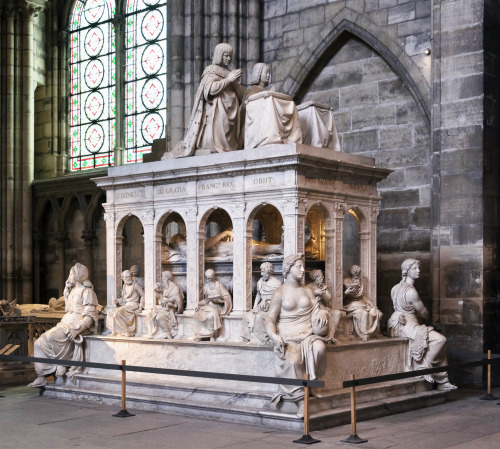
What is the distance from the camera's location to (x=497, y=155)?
13695 mm

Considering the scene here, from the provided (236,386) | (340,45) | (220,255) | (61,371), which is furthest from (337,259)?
(340,45)

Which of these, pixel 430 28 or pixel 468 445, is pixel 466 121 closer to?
pixel 430 28

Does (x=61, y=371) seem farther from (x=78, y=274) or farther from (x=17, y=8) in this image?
(x=17, y=8)

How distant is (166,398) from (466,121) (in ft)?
19.7

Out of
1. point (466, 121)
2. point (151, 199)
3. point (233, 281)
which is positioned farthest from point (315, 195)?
point (466, 121)

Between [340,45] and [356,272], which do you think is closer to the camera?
[356,272]

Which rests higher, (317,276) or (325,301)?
(317,276)

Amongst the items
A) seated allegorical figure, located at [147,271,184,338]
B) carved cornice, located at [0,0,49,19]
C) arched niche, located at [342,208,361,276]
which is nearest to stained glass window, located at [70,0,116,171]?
carved cornice, located at [0,0,49,19]

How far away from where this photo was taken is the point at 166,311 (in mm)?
12164

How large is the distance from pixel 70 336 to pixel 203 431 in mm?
3537

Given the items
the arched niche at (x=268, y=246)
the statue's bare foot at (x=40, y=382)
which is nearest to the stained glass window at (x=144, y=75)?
the arched niche at (x=268, y=246)

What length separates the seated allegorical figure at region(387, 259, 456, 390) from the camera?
39.1 feet

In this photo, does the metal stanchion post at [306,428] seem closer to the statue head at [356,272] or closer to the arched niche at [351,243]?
the statue head at [356,272]

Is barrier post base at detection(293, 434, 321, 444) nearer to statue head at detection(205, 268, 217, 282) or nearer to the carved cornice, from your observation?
statue head at detection(205, 268, 217, 282)
